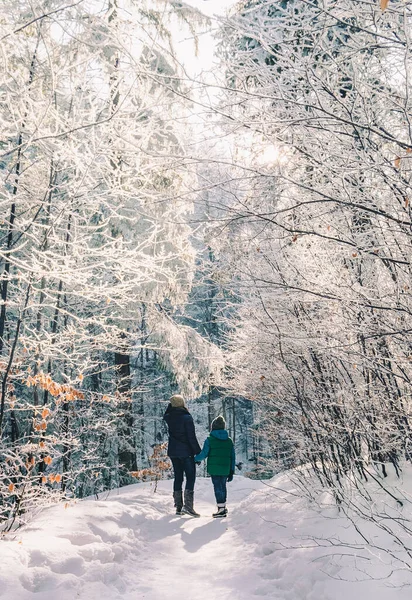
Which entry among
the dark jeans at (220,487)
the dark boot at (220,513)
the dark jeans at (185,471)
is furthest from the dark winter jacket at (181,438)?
the dark boot at (220,513)

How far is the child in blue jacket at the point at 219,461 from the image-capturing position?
292 inches

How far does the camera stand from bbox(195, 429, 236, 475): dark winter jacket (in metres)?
7.43

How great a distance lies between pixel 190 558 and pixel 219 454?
235 centimetres

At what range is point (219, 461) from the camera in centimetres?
747

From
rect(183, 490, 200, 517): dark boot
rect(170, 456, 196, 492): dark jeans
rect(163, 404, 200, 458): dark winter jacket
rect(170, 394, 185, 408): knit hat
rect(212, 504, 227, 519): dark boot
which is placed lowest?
rect(212, 504, 227, 519): dark boot

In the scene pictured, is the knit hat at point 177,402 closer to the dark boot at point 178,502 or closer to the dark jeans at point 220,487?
the dark jeans at point 220,487

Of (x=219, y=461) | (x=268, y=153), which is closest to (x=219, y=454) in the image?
(x=219, y=461)

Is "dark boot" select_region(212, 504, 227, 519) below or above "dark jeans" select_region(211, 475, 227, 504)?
below

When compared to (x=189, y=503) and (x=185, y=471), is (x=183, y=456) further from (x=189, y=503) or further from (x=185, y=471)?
(x=189, y=503)

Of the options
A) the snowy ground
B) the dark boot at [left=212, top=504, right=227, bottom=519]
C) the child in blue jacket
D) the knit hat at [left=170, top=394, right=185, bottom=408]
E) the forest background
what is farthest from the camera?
the knit hat at [left=170, top=394, right=185, bottom=408]

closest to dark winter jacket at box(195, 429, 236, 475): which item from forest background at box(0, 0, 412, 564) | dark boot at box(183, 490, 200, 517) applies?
dark boot at box(183, 490, 200, 517)

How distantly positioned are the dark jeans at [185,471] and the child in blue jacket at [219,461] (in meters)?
0.13

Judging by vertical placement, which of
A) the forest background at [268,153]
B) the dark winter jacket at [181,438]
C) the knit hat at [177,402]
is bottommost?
the dark winter jacket at [181,438]

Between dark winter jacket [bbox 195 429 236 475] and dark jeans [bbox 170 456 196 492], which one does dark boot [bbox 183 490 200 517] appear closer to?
dark jeans [bbox 170 456 196 492]
